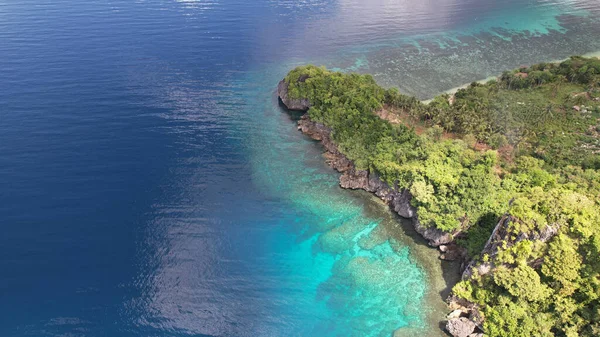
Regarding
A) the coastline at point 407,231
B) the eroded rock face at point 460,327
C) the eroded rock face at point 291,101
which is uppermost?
the eroded rock face at point 291,101

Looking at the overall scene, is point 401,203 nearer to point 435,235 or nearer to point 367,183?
point 435,235

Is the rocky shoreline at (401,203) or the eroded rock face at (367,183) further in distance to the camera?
the eroded rock face at (367,183)

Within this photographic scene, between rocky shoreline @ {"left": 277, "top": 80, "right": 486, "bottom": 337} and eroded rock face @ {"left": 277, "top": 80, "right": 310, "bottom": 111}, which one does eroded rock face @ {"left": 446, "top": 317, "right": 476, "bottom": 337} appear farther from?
eroded rock face @ {"left": 277, "top": 80, "right": 310, "bottom": 111}

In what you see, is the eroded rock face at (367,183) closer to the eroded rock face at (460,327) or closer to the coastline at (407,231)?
the coastline at (407,231)

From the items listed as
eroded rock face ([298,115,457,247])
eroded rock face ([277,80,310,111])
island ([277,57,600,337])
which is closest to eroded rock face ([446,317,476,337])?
island ([277,57,600,337])

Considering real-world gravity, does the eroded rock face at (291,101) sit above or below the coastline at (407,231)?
above

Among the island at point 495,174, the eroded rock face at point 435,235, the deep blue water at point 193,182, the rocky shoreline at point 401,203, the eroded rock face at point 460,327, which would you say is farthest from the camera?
the eroded rock face at point 435,235

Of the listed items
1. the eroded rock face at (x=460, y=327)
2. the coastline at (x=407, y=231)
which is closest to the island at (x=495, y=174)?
the eroded rock face at (x=460, y=327)
